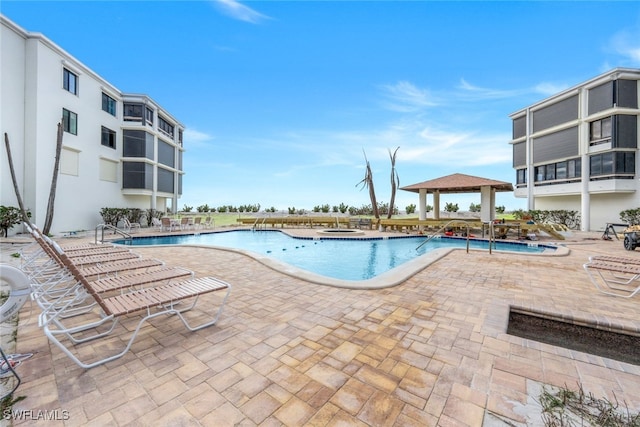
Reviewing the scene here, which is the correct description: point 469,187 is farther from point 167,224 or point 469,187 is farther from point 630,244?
point 167,224

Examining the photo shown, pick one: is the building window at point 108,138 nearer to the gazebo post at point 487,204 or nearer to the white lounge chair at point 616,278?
the white lounge chair at point 616,278

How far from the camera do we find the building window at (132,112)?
20125mm

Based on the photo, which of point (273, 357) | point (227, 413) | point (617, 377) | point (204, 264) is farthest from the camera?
point (204, 264)

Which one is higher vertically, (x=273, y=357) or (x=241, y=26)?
(x=241, y=26)

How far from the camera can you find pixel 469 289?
4688mm

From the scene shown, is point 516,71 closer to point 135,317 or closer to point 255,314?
point 255,314

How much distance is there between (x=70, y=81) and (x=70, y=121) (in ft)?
7.54

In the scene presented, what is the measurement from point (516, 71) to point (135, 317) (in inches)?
898

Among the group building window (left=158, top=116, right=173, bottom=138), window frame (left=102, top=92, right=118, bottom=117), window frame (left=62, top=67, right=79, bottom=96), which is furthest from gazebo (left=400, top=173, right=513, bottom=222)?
building window (left=158, top=116, right=173, bottom=138)

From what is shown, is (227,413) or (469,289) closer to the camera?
(227,413)

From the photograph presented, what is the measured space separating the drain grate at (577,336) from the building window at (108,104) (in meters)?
23.9

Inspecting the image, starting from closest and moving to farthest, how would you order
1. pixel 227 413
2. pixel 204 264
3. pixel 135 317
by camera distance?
pixel 227 413
pixel 135 317
pixel 204 264

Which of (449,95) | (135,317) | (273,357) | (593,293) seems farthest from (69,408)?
(449,95)

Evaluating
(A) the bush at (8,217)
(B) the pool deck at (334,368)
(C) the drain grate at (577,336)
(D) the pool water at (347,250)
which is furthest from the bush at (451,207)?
(A) the bush at (8,217)
